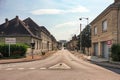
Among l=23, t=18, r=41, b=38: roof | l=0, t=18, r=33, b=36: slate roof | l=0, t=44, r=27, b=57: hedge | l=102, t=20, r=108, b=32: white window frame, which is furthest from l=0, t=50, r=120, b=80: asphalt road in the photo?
l=23, t=18, r=41, b=38: roof

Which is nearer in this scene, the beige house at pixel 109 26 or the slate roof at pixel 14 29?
the beige house at pixel 109 26

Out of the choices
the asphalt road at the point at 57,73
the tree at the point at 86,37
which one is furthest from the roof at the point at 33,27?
the asphalt road at the point at 57,73

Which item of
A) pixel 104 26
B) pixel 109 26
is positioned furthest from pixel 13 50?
pixel 109 26

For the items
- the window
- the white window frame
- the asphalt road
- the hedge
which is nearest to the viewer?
the asphalt road

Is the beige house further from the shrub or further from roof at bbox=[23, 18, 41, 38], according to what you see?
roof at bbox=[23, 18, 41, 38]

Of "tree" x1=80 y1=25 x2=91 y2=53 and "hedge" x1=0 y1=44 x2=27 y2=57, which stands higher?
"tree" x1=80 y1=25 x2=91 y2=53

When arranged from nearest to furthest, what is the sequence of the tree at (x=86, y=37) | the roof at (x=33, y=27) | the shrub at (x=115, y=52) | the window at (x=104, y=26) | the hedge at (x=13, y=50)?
1. the shrub at (x=115, y=52)
2. the window at (x=104, y=26)
3. the hedge at (x=13, y=50)
4. the roof at (x=33, y=27)
5. the tree at (x=86, y=37)

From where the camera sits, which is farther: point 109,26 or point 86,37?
point 86,37

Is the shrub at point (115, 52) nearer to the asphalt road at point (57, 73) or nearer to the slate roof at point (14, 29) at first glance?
the asphalt road at point (57, 73)

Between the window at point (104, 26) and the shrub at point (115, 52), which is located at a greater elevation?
the window at point (104, 26)

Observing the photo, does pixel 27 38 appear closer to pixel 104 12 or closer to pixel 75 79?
pixel 104 12

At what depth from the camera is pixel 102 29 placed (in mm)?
40625

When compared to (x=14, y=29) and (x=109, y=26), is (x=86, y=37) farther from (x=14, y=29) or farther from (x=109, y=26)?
(x=109, y=26)

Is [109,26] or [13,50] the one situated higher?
[109,26]
